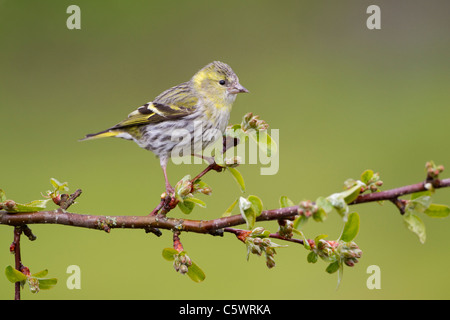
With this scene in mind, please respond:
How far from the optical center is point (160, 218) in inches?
67.8

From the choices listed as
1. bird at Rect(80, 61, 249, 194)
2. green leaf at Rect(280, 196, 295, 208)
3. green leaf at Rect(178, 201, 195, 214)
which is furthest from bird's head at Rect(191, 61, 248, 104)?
green leaf at Rect(280, 196, 295, 208)

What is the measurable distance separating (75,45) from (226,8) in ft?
7.27

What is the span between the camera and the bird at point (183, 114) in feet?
9.02

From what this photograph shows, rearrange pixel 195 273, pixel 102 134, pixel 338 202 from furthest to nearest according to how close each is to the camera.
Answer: pixel 102 134
pixel 195 273
pixel 338 202

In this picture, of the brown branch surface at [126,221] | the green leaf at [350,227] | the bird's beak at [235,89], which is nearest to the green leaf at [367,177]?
the green leaf at [350,227]

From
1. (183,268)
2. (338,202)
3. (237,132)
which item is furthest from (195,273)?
(338,202)

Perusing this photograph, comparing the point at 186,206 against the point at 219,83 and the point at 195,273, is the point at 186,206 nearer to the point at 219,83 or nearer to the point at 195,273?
the point at 195,273

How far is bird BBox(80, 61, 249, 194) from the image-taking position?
2750 millimetres

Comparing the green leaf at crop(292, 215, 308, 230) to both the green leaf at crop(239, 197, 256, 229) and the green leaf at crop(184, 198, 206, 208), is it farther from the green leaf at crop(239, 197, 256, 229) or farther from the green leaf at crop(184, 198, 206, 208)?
the green leaf at crop(184, 198, 206, 208)

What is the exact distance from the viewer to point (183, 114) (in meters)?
2.89

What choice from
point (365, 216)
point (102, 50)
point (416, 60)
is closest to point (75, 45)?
point (102, 50)

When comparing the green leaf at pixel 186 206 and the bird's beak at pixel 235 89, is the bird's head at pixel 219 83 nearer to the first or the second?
the bird's beak at pixel 235 89

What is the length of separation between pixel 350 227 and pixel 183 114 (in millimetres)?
1448

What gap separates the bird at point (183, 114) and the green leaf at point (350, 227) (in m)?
1.19
